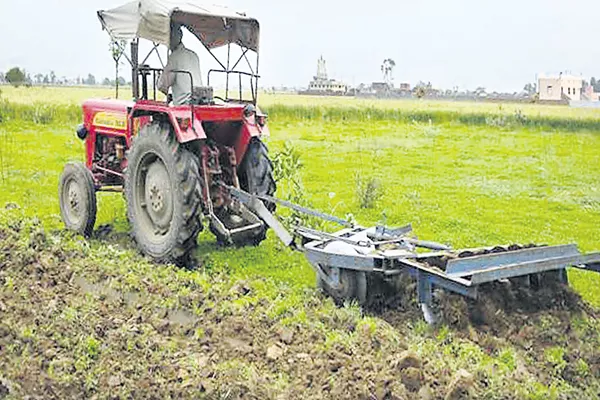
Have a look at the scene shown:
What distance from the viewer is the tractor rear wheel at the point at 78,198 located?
8.52 metres

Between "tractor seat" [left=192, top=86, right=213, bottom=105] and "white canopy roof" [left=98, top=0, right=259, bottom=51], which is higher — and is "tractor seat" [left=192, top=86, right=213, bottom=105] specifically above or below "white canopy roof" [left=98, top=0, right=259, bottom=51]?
below

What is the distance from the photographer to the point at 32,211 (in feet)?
33.6

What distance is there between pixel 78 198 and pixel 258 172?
89.9 inches

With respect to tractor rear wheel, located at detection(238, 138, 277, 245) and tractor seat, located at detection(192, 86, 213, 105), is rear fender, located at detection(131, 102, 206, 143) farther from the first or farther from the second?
tractor rear wheel, located at detection(238, 138, 277, 245)

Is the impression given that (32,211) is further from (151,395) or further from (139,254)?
(151,395)

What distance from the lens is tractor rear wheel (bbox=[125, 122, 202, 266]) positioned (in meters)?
7.17

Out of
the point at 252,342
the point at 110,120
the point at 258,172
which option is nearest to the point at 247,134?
the point at 258,172

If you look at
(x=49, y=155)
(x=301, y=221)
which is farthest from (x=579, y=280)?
(x=49, y=155)

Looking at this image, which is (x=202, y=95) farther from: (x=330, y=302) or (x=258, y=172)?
(x=330, y=302)

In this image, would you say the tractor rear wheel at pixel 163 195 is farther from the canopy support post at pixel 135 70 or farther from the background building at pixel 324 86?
the background building at pixel 324 86

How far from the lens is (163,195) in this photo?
25.1 feet

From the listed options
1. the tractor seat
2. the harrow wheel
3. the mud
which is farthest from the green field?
the tractor seat

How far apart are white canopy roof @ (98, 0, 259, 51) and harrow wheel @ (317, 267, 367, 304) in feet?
10.2

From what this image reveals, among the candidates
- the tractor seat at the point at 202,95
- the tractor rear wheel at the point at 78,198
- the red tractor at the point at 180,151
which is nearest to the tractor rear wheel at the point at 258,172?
the red tractor at the point at 180,151
